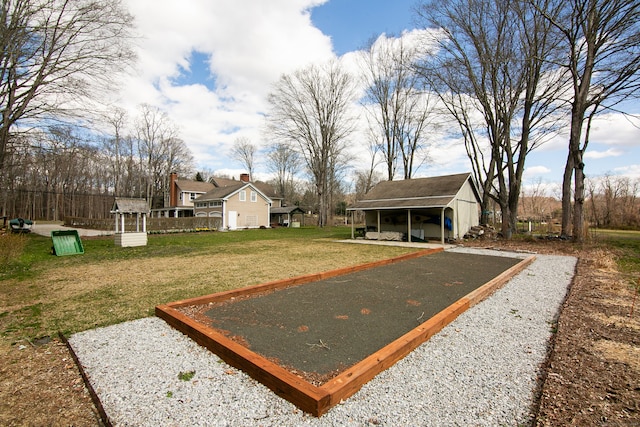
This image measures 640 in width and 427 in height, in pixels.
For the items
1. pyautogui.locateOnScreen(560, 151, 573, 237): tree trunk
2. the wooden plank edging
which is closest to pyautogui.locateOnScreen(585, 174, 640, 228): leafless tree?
pyautogui.locateOnScreen(560, 151, 573, 237): tree trunk

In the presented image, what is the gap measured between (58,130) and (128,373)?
15.4m

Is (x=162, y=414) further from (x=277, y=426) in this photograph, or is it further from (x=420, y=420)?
(x=420, y=420)

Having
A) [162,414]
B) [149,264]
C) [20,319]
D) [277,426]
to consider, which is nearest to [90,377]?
[162,414]

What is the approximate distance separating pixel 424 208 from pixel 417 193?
1999 millimetres

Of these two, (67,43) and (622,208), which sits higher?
(67,43)

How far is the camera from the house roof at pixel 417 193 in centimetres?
1656

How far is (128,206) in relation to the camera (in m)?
15.5

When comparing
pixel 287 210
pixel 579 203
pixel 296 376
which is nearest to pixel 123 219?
pixel 296 376

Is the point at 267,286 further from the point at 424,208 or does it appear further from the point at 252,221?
the point at 252,221

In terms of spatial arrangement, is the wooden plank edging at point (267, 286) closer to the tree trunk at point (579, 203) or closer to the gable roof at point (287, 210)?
the tree trunk at point (579, 203)

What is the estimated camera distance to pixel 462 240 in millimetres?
16719

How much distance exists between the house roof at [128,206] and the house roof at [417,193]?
1199 centimetres

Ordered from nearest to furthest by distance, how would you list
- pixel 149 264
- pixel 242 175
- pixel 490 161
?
pixel 149 264 → pixel 490 161 → pixel 242 175

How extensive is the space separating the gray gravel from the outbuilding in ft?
42.6
